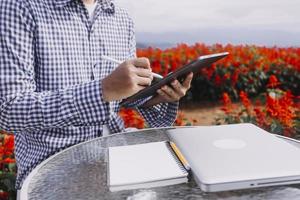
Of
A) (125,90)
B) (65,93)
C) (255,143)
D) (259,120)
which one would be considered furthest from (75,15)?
(259,120)

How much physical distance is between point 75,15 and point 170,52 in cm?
400

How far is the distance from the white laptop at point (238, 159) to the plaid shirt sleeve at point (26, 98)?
276 millimetres

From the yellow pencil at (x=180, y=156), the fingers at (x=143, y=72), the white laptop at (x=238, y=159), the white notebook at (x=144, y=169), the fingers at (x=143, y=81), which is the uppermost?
the fingers at (x=143, y=72)

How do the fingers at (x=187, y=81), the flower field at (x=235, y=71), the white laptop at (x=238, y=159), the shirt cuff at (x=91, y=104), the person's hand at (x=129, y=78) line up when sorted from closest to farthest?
the white laptop at (x=238, y=159), the person's hand at (x=129, y=78), the shirt cuff at (x=91, y=104), the fingers at (x=187, y=81), the flower field at (x=235, y=71)

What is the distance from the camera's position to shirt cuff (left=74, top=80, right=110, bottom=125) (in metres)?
1.20

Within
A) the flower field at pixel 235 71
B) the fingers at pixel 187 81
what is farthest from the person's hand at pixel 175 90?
the flower field at pixel 235 71

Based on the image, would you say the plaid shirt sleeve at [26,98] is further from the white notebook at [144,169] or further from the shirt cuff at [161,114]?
the shirt cuff at [161,114]

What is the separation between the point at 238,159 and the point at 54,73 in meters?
0.71

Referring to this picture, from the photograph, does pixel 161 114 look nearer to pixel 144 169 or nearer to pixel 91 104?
pixel 91 104

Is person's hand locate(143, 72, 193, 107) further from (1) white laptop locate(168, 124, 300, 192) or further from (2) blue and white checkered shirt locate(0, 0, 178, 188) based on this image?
(1) white laptop locate(168, 124, 300, 192)

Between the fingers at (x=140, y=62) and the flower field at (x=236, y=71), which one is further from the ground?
the fingers at (x=140, y=62)

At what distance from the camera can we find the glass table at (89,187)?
0.87 metres

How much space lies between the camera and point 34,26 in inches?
52.1

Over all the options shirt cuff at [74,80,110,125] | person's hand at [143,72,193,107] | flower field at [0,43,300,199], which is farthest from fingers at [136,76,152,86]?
flower field at [0,43,300,199]
